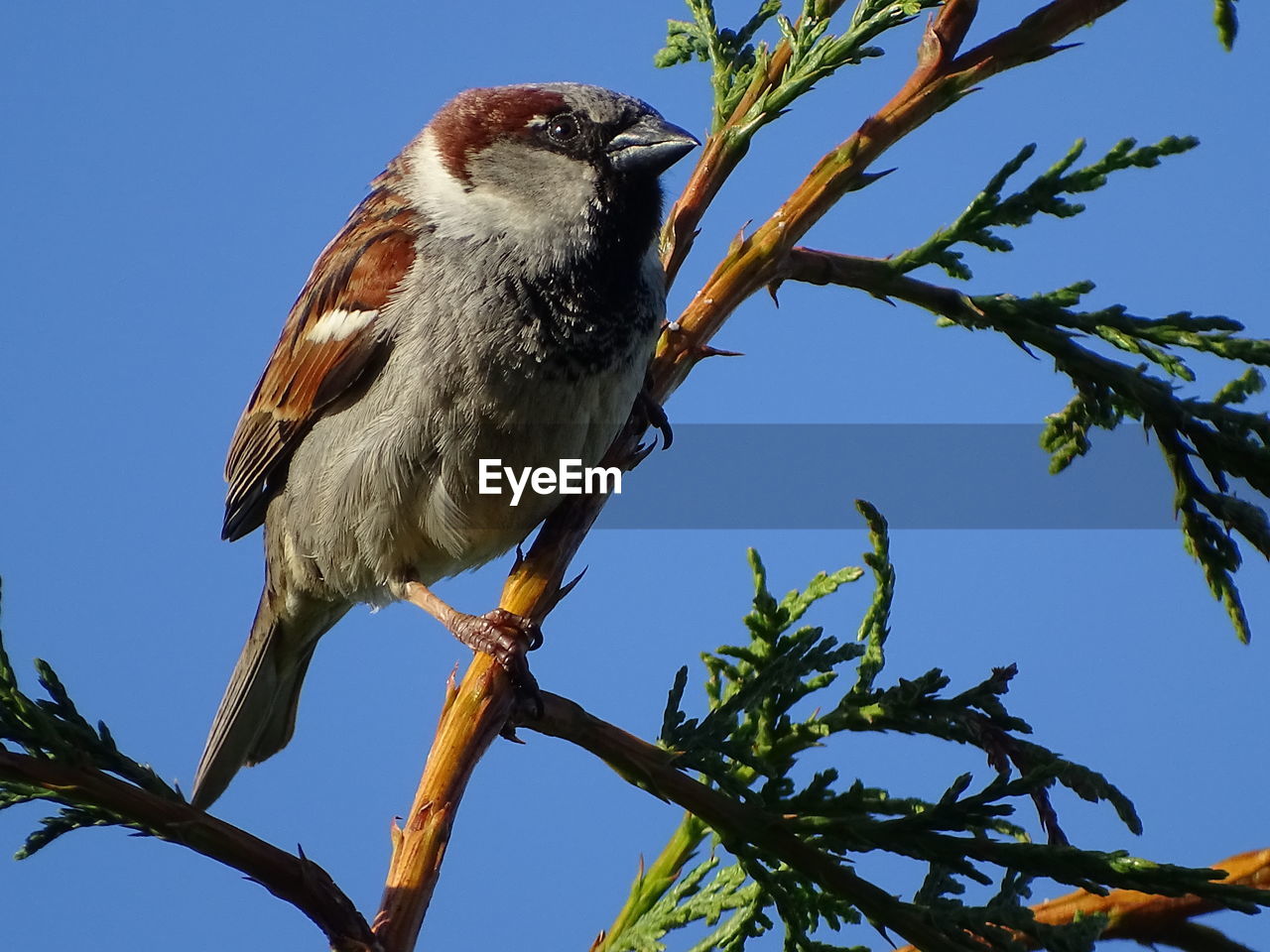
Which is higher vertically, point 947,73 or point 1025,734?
point 947,73

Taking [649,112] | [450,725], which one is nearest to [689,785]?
[450,725]

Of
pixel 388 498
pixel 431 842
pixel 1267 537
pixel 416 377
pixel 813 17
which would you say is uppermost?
pixel 813 17

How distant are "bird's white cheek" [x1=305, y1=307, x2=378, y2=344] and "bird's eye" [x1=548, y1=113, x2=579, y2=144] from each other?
0.53m

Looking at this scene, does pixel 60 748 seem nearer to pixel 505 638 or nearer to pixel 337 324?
pixel 505 638

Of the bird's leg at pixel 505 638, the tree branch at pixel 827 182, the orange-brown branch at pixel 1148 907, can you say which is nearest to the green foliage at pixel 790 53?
the tree branch at pixel 827 182

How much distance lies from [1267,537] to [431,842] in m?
1.45

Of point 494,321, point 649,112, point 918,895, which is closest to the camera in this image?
point 918,895

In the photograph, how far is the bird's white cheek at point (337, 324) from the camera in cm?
263

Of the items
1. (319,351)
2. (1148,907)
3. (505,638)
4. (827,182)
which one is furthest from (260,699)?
(1148,907)

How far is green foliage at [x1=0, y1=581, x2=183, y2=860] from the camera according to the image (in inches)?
61.7

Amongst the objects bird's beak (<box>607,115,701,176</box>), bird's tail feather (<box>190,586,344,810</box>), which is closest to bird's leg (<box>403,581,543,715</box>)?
bird's tail feather (<box>190,586,344,810</box>)

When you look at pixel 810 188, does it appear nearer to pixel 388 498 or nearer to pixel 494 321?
pixel 494 321

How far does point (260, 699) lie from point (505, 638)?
4.05 feet

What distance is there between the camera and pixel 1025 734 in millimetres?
2014
